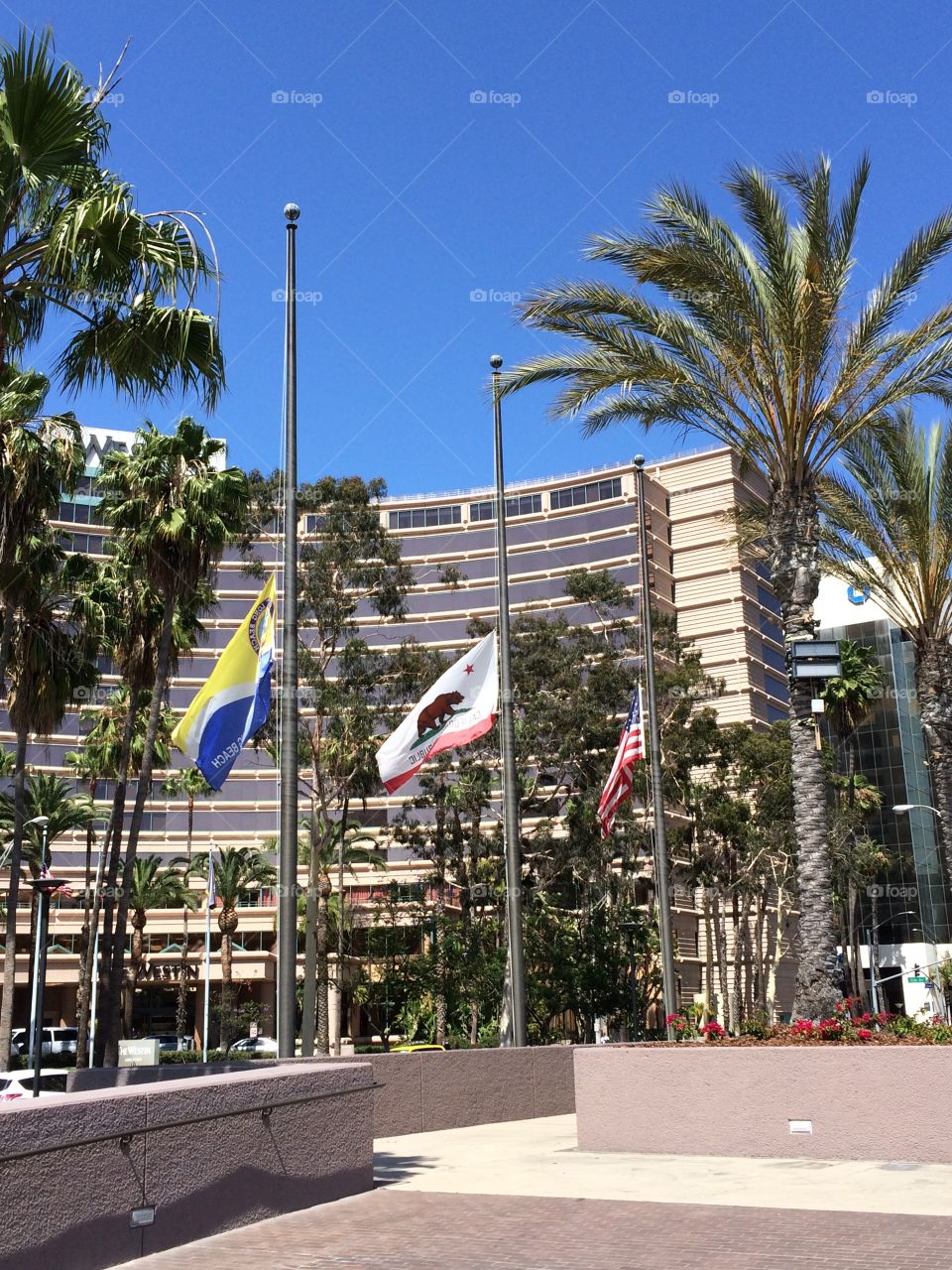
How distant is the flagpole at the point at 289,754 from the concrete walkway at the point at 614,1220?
1.99 metres

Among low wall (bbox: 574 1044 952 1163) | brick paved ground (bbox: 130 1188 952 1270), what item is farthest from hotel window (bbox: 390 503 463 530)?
brick paved ground (bbox: 130 1188 952 1270)

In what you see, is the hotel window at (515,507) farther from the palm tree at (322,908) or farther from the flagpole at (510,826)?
the flagpole at (510,826)

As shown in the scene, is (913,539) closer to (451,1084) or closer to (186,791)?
(451,1084)

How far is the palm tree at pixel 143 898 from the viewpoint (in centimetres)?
5838

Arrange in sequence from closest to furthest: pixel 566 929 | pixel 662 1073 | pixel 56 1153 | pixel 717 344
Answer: pixel 56 1153
pixel 662 1073
pixel 717 344
pixel 566 929

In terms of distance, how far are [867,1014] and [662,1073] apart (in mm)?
2634

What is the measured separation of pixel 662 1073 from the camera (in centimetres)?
1417

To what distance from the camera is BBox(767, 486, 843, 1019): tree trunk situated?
52.5ft

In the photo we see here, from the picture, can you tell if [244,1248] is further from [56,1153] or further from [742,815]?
[742,815]

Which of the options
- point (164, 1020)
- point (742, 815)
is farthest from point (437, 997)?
point (164, 1020)

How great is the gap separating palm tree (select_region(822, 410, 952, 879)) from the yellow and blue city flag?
1286 cm

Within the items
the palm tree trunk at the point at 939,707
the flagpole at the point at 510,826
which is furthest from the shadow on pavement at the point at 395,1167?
the palm tree trunk at the point at 939,707

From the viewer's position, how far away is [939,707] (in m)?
24.5

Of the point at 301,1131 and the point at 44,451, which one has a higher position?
the point at 44,451
